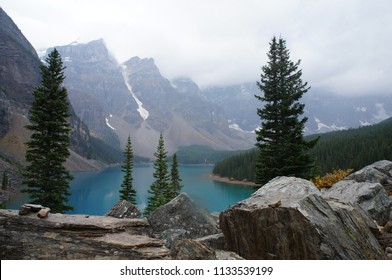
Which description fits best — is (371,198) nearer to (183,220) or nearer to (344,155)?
(183,220)

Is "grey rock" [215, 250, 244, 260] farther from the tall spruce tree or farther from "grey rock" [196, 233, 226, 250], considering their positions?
the tall spruce tree

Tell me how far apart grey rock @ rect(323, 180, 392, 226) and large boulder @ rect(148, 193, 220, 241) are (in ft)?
20.9

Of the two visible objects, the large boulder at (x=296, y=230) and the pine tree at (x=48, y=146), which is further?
the pine tree at (x=48, y=146)

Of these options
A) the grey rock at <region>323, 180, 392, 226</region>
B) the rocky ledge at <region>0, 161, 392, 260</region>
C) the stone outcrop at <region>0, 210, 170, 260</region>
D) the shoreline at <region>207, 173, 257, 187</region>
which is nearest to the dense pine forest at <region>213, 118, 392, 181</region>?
the shoreline at <region>207, 173, 257, 187</region>

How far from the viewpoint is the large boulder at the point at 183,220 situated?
1334 centimetres

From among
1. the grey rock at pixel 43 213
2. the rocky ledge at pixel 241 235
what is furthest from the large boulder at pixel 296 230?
the grey rock at pixel 43 213

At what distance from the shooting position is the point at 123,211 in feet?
60.2

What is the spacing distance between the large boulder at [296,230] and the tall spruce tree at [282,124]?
624 inches

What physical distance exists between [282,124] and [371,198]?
1290cm

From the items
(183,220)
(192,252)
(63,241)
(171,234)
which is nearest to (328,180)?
(183,220)

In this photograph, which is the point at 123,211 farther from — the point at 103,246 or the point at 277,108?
the point at 277,108

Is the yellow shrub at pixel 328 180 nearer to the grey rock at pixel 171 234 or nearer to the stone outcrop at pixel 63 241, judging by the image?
the grey rock at pixel 171 234

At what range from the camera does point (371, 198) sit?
15875mm

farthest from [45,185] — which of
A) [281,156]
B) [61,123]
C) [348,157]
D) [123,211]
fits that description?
[348,157]
